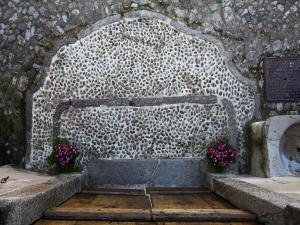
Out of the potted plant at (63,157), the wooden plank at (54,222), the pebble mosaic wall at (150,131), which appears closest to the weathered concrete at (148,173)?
the pebble mosaic wall at (150,131)

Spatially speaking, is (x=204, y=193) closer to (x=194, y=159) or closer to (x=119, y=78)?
(x=194, y=159)

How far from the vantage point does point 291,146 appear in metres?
4.80

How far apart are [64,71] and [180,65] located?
1.72m

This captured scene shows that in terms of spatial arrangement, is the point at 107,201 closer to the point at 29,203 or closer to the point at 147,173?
Answer: the point at 29,203

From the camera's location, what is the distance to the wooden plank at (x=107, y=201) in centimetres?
342

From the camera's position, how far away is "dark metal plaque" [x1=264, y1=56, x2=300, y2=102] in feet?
17.4

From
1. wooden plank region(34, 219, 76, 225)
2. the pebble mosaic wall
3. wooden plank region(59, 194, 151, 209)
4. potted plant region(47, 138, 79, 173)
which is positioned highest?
the pebble mosaic wall

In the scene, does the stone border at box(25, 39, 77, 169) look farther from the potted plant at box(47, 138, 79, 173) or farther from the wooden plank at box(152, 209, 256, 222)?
the wooden plank at box(152, 209, 256, 222)

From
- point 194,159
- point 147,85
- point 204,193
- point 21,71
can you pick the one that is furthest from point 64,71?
point 204,193

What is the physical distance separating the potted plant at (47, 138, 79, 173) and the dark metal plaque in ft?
9.44

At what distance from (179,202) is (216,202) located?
0.37 meters

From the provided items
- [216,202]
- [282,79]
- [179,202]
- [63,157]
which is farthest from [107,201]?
[282,79]

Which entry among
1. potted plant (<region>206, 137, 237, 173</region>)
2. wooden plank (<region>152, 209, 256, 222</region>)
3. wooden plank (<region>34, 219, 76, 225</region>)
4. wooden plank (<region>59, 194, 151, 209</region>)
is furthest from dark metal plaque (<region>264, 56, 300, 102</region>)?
wooden plank (<region>34, 219, 76, 225</region>)

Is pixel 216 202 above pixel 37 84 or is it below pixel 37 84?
below
